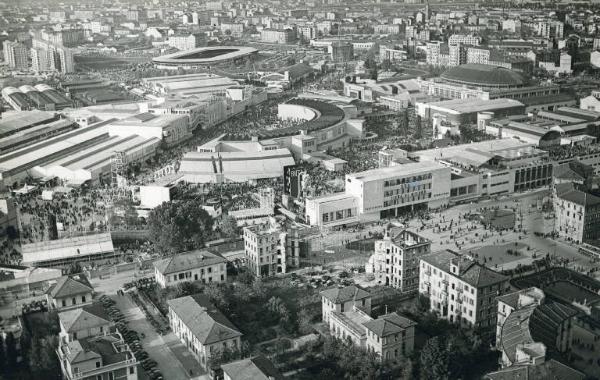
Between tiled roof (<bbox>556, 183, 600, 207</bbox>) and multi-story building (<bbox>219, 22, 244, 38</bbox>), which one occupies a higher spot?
multi-story building (<bbox>219, 22, 244, 38</bbox>)

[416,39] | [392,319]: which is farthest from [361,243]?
[416,39]

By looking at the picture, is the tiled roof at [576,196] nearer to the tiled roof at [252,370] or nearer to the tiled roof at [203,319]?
the tiled roof at [203,319]

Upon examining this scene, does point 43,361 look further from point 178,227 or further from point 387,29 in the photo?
point 387,29

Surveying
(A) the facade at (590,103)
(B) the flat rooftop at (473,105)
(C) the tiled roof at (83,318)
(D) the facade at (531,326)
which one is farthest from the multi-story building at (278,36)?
(D) the facade at (531,326)

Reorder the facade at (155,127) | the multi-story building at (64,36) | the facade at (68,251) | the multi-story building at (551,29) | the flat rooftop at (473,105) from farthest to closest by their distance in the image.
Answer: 1. the multi-story building at (551,29)
2. the multi-story building at (64,36)
3. the flat rooftop at (473,105)
4. the facade at (155,127)
5. the facade at (68,251)

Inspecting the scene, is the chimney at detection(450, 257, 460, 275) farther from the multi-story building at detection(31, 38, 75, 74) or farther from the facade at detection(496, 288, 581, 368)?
the multi-story building at detection(31, 38, 75, 74)

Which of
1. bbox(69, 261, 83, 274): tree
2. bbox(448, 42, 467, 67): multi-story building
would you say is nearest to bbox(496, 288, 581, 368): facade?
bbox(69, 261, 83, 274): tree

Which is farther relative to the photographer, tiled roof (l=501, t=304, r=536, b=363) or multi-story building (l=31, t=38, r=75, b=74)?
multi-story building (l=31, t=38, r=75, b=74)

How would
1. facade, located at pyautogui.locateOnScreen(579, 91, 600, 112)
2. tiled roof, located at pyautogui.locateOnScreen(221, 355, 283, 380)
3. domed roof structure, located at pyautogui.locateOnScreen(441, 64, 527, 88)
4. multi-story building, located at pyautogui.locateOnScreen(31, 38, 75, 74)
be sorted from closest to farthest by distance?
1. tiled roof, located at pyautogui.locateOnScreen(221, 355, 283, 380)
2. facade, located at pyautogui.locateOnScreen(579, 91, 600, 112)
3. domed roof structure, located at pyautogui.locateOnScreen(441, 64, 527, 88)
4. multi-story building, located at pyautogui.locateOnScreen(31, 38, 75, 74)

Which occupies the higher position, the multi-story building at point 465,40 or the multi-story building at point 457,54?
the multi-story building at point 465,40
